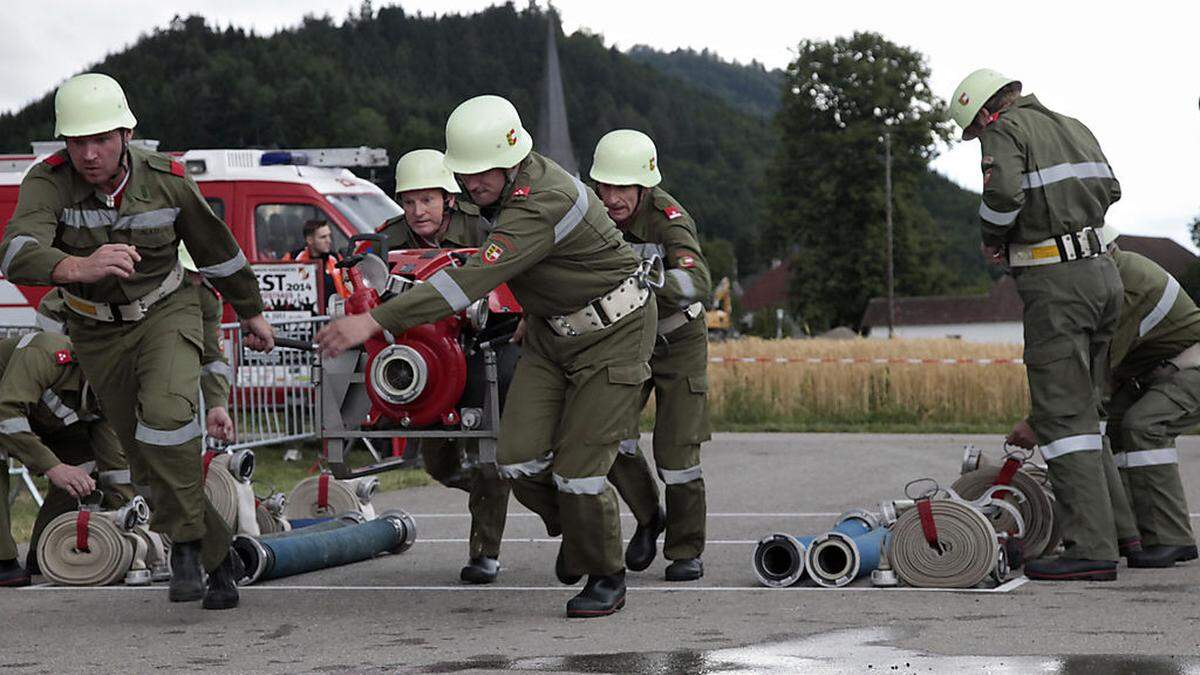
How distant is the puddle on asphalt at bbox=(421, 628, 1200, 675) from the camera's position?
6.12m

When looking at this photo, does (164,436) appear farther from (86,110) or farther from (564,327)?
(564,327)

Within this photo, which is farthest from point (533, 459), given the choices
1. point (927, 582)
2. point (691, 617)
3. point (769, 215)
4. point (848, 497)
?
point (769, 215)

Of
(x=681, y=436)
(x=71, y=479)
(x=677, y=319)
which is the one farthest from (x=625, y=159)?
(x=71, y=479)

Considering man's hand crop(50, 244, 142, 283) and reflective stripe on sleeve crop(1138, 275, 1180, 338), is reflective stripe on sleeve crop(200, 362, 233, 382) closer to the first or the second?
man's hand crop(50, 244, 142, 283)

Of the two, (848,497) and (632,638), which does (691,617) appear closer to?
(632,638)

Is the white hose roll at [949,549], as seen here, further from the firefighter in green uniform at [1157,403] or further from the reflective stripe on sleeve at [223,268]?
the reflective stripe on sleeve at [223,268]

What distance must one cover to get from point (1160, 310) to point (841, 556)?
215 cm

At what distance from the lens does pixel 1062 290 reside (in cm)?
873

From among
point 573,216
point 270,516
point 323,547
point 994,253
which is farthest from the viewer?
point 270,516

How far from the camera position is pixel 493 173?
7.74m

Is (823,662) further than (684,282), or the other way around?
(684,282)

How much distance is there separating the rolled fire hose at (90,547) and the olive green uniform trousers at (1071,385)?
14.6 feet

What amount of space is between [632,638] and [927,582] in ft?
6.20

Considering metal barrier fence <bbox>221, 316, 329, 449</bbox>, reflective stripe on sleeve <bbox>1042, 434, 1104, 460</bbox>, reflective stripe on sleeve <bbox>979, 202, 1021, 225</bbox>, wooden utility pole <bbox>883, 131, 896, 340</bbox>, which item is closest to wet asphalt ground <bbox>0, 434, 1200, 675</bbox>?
reflective stripe on sleeve <bbox>1042, 434, 1104, 460</bbox>
